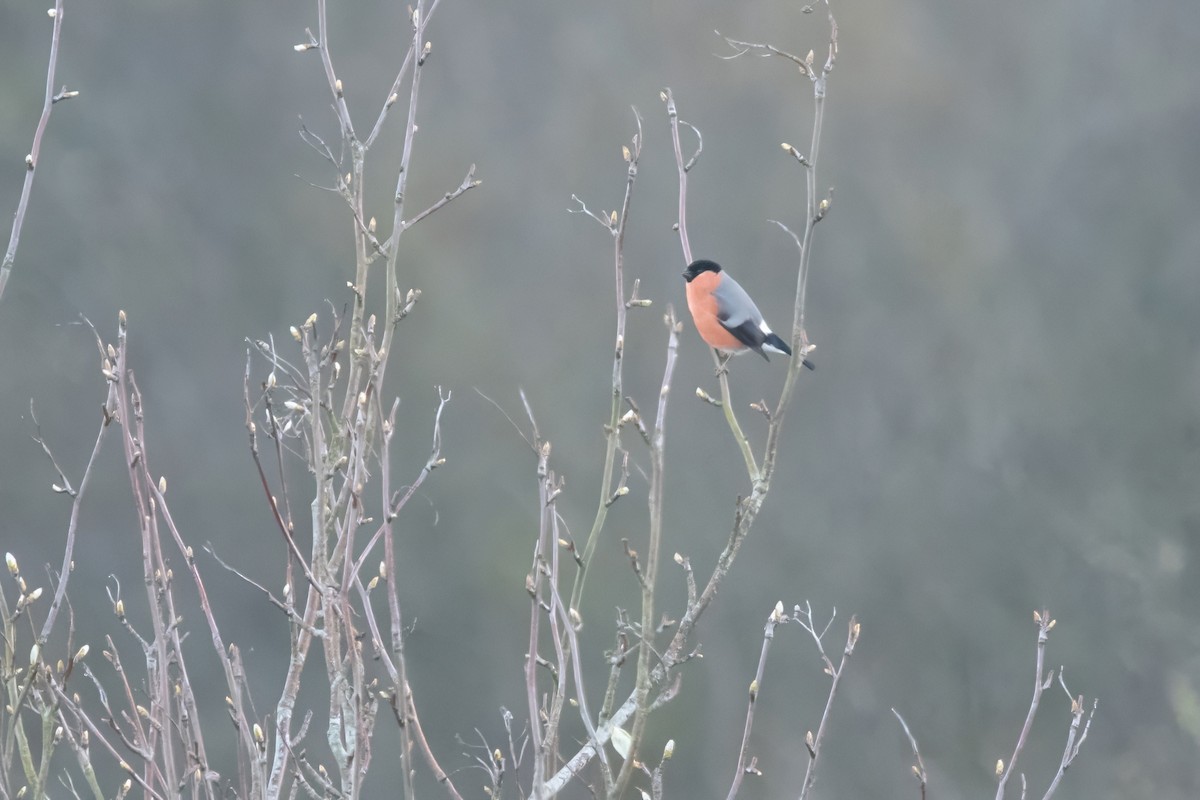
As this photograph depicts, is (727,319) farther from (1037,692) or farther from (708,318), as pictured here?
(1037,692)

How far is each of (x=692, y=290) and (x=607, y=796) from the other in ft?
5.54

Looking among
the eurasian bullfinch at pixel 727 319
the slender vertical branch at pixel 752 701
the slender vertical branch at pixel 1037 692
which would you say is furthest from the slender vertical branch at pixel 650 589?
the eurasian bullfinch at pixel 727 319

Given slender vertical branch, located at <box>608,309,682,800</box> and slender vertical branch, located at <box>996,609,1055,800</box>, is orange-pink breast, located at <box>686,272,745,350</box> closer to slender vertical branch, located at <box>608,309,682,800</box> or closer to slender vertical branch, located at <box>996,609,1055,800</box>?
slender vertical branch, located at <box>996,609,1055,800</box>

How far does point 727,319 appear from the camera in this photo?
2764 mm

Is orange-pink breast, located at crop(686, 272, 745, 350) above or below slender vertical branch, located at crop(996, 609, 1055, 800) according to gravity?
above

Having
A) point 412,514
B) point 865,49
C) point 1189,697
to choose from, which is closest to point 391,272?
point 412,514

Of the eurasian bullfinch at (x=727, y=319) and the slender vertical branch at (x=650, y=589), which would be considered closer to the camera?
the slender vertical branch at (x=650, y=589)

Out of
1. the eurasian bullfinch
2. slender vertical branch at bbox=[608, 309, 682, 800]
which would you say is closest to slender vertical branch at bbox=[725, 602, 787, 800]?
slender vertical branch at bbox=[608, 309, 682, 800]

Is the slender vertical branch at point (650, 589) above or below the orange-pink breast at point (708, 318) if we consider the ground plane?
below

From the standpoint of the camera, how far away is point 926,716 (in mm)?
4398

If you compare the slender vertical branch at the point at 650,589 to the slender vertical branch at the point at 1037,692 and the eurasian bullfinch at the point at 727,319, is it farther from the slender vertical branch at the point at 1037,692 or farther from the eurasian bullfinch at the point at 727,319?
the eurasian bullfinch at the point at 727,319

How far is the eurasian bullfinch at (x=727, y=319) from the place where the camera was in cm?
276

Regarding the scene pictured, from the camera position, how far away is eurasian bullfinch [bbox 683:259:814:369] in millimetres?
2758

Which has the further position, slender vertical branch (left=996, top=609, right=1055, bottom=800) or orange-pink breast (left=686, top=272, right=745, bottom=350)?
orange-pink breast (left=686, top=272, right=745, bottom=350)
